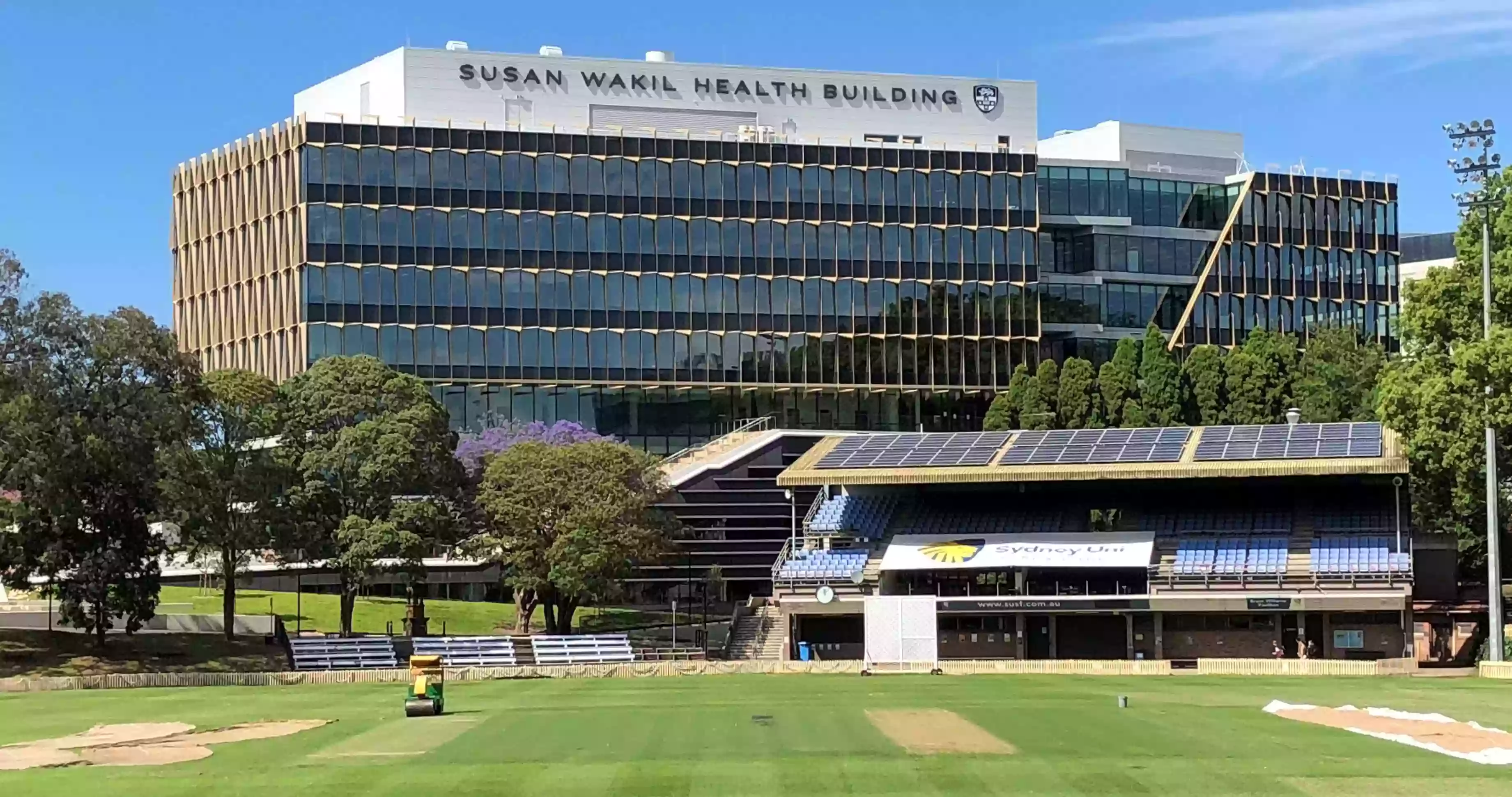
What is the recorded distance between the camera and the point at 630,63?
12888 cm

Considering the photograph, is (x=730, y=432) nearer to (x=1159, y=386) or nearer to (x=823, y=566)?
(x=1159, y=386)

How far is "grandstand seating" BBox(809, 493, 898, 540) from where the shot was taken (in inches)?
3393

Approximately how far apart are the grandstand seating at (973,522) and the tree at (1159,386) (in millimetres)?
27098

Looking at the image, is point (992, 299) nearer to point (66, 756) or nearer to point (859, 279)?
point (859, 279)

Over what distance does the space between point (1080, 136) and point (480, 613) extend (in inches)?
2655

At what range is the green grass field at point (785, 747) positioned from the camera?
104 ft

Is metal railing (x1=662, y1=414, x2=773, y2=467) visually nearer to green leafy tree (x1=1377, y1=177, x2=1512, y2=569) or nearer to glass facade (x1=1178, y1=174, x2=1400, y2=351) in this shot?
glass facade (x1=1178, y1=174, x2=1400, y2=351)

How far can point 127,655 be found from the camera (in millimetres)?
76000

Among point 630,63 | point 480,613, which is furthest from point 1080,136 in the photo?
point 480,613

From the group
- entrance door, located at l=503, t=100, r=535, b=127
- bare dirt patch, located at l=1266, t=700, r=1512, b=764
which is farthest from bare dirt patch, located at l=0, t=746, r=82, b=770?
entrance door, located at l=503, t=100, r=535, b=127

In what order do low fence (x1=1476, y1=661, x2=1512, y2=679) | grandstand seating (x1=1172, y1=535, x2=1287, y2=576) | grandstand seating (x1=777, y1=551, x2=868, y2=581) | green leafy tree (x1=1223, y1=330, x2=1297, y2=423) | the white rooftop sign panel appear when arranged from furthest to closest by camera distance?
the white rooftop sign panel
green leafy tree (x1=1223, y1=330, x2=1297, y2=423)
grandstand seating (x1=777, y1=551, x2=868, y2=581)
grandstand seating (x1=1172, y1=535, x2=1287, y2=576)
low fence (x1=1476, y1=661, x2=1512, y2=679)

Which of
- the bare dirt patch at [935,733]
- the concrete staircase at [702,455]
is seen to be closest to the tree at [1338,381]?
the concrete staircase at [702,455]

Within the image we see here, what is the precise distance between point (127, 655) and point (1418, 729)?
5141 centimetres

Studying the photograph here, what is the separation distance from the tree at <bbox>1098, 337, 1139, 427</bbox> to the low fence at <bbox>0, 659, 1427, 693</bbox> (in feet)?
144
